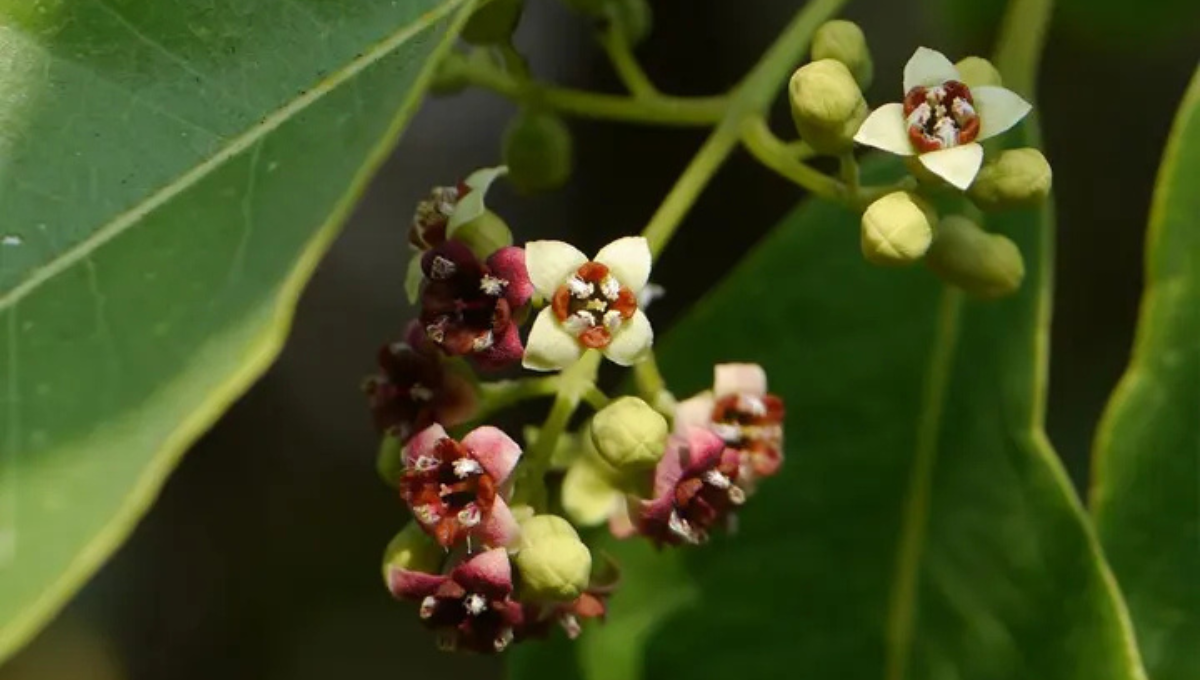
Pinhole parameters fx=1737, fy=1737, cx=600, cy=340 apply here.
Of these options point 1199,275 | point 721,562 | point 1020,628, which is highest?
point 1199,275

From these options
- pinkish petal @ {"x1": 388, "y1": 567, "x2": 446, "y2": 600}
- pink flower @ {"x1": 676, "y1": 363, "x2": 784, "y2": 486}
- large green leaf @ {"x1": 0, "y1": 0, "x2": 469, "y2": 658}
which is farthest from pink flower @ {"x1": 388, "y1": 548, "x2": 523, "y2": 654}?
large green leaf @ {"x1": 0, "y1": 0, "x2": 469, "y2": 658}

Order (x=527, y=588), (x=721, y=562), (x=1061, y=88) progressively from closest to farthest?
(x=527, y=588) < (x=721, y=562) < (x=1061, y=88)

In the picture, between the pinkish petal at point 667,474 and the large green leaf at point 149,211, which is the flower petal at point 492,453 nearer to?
the pinkish petal at point 667,474

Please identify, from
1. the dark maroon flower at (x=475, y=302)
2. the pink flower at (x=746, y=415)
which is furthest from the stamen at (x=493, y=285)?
the pink flower at (x=746, y=415)

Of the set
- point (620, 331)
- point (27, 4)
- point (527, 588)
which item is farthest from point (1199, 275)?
point (27, 4)

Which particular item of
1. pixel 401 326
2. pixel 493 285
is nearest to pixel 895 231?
pixel 493 285

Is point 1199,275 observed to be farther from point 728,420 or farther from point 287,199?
point 287,199
